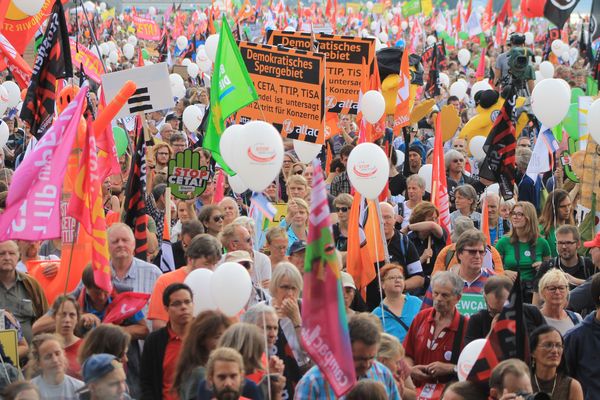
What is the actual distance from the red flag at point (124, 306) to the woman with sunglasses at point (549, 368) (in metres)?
2.13

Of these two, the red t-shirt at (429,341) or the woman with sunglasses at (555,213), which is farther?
the woman with sunglasses at (555,213)

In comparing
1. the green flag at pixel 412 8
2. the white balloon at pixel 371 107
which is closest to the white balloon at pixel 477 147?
the white balloon at pixel 371 107

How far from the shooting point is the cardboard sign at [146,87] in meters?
11.0

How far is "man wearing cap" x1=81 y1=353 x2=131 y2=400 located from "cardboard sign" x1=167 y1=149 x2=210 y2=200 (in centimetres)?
450

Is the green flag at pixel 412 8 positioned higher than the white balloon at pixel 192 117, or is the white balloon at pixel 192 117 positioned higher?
the green flag at pixel 412 8

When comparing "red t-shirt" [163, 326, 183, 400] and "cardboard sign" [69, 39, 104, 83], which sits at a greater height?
"cardboard sign" [69, 39, 104, 83]

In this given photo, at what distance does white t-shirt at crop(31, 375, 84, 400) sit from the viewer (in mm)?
6297

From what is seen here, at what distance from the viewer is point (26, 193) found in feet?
25.2

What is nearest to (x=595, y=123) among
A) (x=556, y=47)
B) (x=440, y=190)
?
(x=440, y=190)

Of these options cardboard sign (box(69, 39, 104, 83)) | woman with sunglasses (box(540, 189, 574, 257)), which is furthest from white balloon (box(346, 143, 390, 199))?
cardboard sign (box(69, 39, 104, 83))

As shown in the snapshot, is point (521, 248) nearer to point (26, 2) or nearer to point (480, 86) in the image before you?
point (26, 2)

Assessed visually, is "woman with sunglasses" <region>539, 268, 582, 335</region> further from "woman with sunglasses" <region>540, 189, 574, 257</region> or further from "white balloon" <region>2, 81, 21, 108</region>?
"white balloon" <region>2, 81, 21, 108</region>

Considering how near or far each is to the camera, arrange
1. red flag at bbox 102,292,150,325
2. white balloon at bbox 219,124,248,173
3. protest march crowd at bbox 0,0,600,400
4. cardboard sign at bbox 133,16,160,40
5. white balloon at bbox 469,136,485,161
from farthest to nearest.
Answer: cardboard sign at bbox 133,16,160,40 < white balloon at bbox 469,136,485,161 < white balloon at bbox 219,124,248,173 < red flag at bbox 102,292,150,325 < protest march crowd at bbox 0,0,600,400

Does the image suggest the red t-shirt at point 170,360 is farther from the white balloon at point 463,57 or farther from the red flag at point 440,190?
the white balloon at point 463,57
